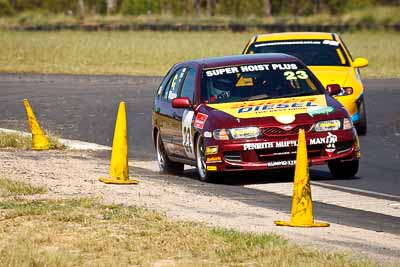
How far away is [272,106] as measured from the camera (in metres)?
14.9

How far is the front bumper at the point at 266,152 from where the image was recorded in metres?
14.5

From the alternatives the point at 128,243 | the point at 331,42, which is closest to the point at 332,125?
the point at 128,243

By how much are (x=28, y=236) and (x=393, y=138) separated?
11.2 m

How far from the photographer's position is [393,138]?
1995cm

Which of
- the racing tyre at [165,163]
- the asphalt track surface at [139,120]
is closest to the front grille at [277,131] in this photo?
the asphalt track surface at [139,120]

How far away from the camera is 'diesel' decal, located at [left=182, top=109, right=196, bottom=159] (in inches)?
603

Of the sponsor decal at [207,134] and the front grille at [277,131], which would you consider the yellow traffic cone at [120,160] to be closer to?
the sponsor decal at [207,134]

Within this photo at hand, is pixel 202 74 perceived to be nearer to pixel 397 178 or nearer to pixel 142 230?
pixel 397 178

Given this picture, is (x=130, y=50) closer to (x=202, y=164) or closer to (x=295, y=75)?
(x=295, y=75)

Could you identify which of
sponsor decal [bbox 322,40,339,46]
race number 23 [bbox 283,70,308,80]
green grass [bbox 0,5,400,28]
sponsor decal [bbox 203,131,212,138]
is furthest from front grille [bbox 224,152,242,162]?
green grass [bbox 0,5,400,28]

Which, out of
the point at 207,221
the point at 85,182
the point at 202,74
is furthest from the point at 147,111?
the point at 207,221

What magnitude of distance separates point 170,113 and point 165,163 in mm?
697

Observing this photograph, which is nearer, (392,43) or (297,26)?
(392,43)

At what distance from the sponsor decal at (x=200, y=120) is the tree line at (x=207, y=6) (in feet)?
239
